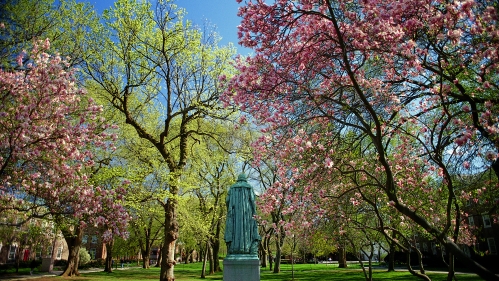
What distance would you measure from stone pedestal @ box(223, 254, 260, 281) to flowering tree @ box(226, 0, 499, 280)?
2.34 metres

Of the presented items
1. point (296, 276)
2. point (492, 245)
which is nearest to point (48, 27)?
point (296, 276)

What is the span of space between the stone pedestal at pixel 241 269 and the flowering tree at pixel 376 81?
2.34 m

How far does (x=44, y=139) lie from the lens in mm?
9992

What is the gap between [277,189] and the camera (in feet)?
34.7

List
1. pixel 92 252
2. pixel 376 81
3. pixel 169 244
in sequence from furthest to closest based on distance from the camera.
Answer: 1. pixel 92 252
2. pixel 169 244
3. pixel 376 81

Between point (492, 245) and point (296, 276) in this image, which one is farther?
point (492, 245)

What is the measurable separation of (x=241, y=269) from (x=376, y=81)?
5257 mm

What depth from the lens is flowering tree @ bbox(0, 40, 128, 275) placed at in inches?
386

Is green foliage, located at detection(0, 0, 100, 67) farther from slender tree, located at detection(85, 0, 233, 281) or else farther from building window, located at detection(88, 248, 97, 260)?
building window, located at detection(88, 248, 97, 260)

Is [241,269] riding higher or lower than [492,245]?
higher

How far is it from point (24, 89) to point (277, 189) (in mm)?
7683

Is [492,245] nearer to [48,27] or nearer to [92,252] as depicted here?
[48,27]

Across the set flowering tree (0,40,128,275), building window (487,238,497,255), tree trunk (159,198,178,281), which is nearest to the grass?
building window (487,238,497,255)

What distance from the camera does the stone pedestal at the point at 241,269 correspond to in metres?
8.11
